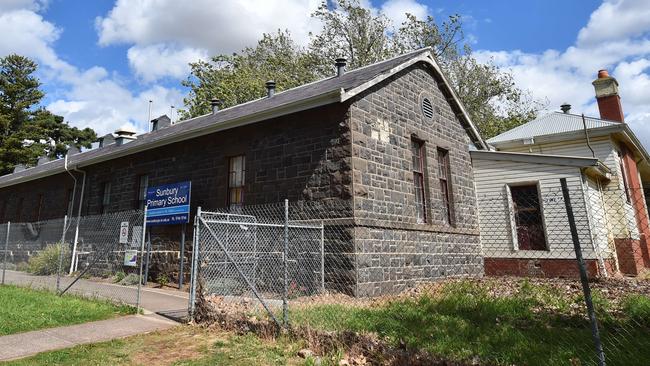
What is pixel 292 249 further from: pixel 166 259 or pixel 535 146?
pixel 535 146

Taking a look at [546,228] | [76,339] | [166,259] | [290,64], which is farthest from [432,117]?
[290,64]

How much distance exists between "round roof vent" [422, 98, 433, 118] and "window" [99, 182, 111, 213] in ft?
40.2

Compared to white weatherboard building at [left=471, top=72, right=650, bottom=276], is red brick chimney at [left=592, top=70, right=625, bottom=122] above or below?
above

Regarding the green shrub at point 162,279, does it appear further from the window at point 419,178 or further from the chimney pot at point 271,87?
the window at point 419,178

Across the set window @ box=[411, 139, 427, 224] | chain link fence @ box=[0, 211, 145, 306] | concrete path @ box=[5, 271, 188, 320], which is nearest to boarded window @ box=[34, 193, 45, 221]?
chain link fence @ box=[0, 211, 145, 306]

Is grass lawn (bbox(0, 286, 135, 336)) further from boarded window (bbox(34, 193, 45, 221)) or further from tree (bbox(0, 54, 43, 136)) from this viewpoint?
tree (bbox(0, 54, 43, 136))

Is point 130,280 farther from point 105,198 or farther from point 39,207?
point 39,207

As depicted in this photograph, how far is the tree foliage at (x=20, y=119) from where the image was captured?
124 ft

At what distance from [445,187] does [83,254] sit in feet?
43.5

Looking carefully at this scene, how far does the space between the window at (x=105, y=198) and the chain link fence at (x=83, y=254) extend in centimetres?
58

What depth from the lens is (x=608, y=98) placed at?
60.1 ft

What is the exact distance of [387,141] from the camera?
10453 mm

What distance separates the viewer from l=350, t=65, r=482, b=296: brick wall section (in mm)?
9188

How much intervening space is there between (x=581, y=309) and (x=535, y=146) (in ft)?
37.0
